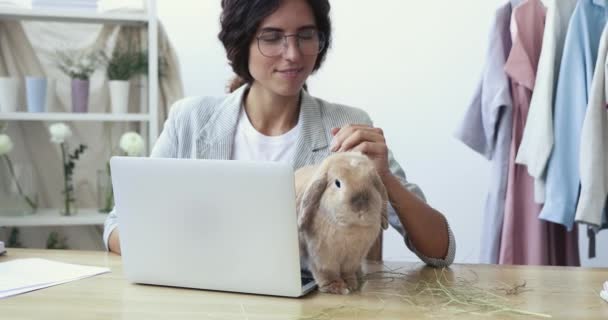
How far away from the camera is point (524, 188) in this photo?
251 centimetres

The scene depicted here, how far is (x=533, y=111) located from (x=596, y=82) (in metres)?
0.24

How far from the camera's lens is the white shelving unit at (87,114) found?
2.89 meters

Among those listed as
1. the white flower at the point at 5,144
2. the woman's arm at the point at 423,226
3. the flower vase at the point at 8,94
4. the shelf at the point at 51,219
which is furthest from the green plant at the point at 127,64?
the woman's arm at the point at 423,226

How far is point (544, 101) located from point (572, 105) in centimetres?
10

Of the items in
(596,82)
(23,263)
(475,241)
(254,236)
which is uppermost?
(596,82)

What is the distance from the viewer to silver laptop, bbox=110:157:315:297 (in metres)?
1.20

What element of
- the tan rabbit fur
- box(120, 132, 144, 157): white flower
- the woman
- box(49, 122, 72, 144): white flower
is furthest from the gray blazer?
box(49, 122, 72, 144): white flower

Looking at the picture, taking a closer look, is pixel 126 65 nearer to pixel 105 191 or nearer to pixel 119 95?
pixel 119 95

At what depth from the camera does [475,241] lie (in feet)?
10.6

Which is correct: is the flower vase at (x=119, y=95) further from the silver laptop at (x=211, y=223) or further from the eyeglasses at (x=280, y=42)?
the silver laptop at (x=211, y=223)

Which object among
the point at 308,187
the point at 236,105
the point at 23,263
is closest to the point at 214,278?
the point at 308,187

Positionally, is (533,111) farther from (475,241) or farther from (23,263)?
(23,263)

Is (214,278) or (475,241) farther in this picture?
(475,241)

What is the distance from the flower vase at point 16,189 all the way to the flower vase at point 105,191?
281 mm
